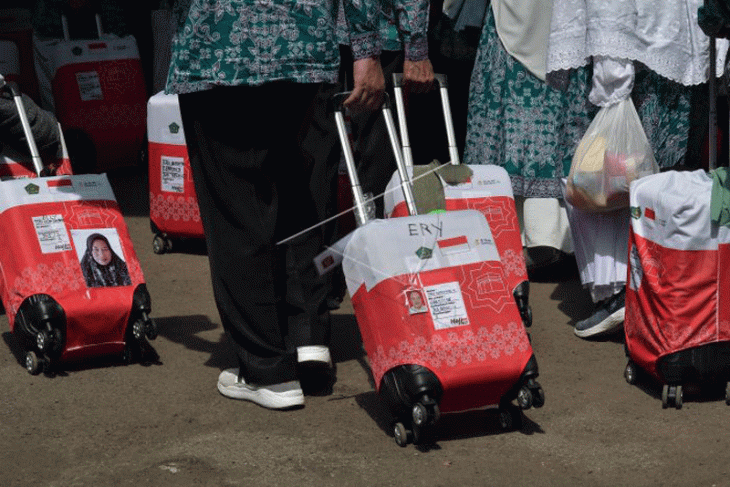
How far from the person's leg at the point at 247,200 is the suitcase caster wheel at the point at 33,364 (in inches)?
29.6

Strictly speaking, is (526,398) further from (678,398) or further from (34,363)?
(34,363)

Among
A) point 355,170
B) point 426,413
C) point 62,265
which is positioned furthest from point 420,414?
point 62,265

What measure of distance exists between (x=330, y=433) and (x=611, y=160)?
150 cm

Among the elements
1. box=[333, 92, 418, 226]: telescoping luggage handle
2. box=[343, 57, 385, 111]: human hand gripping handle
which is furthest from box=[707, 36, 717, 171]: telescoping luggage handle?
box=[343, 57, 385, 111]: human hand gripping handle

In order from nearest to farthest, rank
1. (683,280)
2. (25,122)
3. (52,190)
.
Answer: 1. (683,280)
2. (52,190)
3. (25,122)

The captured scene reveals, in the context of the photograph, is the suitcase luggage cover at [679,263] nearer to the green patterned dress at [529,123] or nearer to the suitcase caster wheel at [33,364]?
the green patterned dress at [529,123]

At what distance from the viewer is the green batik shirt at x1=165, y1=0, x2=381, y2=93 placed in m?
4.15

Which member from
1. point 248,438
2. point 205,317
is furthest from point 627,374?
point 205,317

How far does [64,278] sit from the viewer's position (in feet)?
15.8

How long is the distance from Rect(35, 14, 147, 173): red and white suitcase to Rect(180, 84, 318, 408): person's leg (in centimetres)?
367

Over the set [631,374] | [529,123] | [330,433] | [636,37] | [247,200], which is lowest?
[631,374]

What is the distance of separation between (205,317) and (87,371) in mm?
747

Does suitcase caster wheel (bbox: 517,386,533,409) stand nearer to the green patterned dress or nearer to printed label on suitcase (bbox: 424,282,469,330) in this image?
printed label on suitcase (bbox: 424,282,469,330)

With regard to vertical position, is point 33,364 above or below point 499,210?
below
